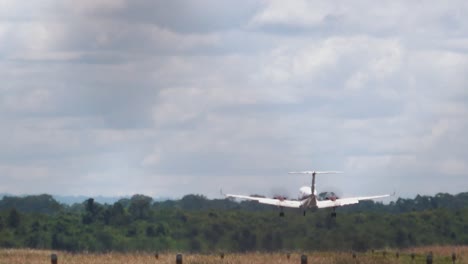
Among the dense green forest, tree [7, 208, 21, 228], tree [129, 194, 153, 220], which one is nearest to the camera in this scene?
the dense green forest

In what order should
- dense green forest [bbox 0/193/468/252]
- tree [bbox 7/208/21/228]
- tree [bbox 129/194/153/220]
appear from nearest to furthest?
dense green forest [bbox 0/193/468/252]
tree [bbox 7/208/21/228]
tree [bbox 129/194/153/220]

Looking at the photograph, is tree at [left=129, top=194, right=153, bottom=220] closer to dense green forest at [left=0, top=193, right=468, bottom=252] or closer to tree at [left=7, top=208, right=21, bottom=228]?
dense green forest at [left=0, top=193, right=468, bottom=252]

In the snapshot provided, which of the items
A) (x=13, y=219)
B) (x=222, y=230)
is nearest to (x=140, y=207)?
(x=13, y=219)

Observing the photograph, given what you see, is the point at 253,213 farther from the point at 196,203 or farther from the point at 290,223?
the point at 196,203

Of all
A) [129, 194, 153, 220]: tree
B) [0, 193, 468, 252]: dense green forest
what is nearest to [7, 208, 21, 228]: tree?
[0, 193, 468, 252]: dense green forest

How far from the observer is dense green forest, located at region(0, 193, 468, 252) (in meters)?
115

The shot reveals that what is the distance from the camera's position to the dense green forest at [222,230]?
11462cm

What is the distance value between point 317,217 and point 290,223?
3.31 m

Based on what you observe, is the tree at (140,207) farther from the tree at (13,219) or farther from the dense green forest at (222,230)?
the tree at (13,219)

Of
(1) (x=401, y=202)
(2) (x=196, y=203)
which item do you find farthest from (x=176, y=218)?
(1) (x=401, y=202)

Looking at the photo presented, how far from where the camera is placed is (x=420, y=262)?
85312 mm

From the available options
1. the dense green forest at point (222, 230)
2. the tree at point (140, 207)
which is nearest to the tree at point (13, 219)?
A: the dense green forest at point (222, 230)

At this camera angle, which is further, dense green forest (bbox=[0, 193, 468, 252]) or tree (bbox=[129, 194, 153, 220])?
tree (bbox=[129, 194, 153, 220])

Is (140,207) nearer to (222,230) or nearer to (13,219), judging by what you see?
(13,219)
